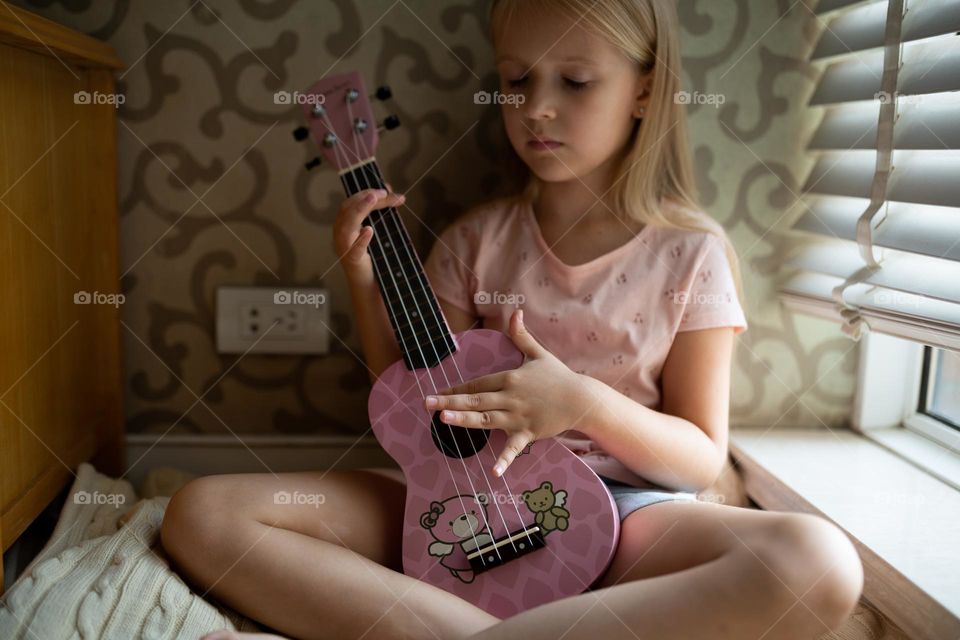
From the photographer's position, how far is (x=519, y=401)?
35.9 inches

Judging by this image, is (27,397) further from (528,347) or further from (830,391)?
(830,391)

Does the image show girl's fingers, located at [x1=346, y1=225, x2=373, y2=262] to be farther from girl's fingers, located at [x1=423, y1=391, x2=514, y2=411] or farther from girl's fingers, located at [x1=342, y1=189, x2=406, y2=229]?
girl's fingers, located at [x1=423, y1=391, x2=514, y2=411]

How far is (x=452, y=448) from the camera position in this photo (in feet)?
3.09

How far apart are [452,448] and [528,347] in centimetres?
14

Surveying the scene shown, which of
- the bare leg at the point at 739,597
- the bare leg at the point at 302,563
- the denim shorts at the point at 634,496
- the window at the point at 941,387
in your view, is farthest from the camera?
the window at the point at 941,387

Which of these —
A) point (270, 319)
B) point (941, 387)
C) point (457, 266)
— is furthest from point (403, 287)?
point (941, 387)

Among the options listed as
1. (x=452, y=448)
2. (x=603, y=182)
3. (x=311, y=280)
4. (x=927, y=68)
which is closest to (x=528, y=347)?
(x=452, y=448)

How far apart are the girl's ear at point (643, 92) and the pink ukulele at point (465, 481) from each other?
32cm

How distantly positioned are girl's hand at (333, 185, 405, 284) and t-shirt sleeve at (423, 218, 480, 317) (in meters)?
0.12

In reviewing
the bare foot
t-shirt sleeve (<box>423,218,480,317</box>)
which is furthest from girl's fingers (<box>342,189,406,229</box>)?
the bare foot

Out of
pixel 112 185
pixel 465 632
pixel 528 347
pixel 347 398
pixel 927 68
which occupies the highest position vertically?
pixel 927 68

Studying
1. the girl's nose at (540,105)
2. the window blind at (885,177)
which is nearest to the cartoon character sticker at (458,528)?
the girl's nose at (540,105)

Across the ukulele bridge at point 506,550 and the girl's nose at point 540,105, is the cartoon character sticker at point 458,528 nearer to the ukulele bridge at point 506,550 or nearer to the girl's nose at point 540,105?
the ukulele bridge at point 506,550

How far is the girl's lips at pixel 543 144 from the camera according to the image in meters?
1.05
